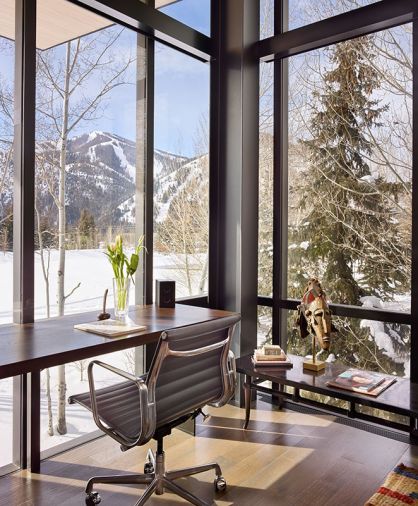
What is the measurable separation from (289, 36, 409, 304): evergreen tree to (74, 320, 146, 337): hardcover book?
1.50m

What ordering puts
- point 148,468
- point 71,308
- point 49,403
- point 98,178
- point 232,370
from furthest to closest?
point 98,178 < point 71,308 < point 49,403 < point 148,468 < point 232,370

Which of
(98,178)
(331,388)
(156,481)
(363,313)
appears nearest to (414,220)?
(363,313)

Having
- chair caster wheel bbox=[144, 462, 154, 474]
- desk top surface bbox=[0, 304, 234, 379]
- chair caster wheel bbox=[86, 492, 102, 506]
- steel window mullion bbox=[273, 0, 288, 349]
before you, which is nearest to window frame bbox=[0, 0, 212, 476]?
desk top surface bbox=[0, 304, 234, 379]

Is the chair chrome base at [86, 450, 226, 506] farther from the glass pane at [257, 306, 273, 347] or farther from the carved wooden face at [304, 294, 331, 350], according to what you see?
the glass pane at [257, 306, 273, 347]

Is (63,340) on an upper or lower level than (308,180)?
lower

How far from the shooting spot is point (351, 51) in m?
3.11

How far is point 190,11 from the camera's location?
3420 millimetres

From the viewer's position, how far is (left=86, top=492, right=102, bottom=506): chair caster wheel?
2.11m

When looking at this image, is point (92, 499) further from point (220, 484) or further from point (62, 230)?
point (62, 230)

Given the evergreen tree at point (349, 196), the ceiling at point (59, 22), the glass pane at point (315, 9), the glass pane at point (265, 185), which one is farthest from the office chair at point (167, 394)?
the glass pane at point (315, 9)

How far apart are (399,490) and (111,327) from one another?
5.29ft

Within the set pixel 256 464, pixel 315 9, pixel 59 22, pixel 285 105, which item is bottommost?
pixel 256 464

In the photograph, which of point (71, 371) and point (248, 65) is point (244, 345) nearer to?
point (71, 371)

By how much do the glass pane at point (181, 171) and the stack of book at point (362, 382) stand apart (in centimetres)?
129
